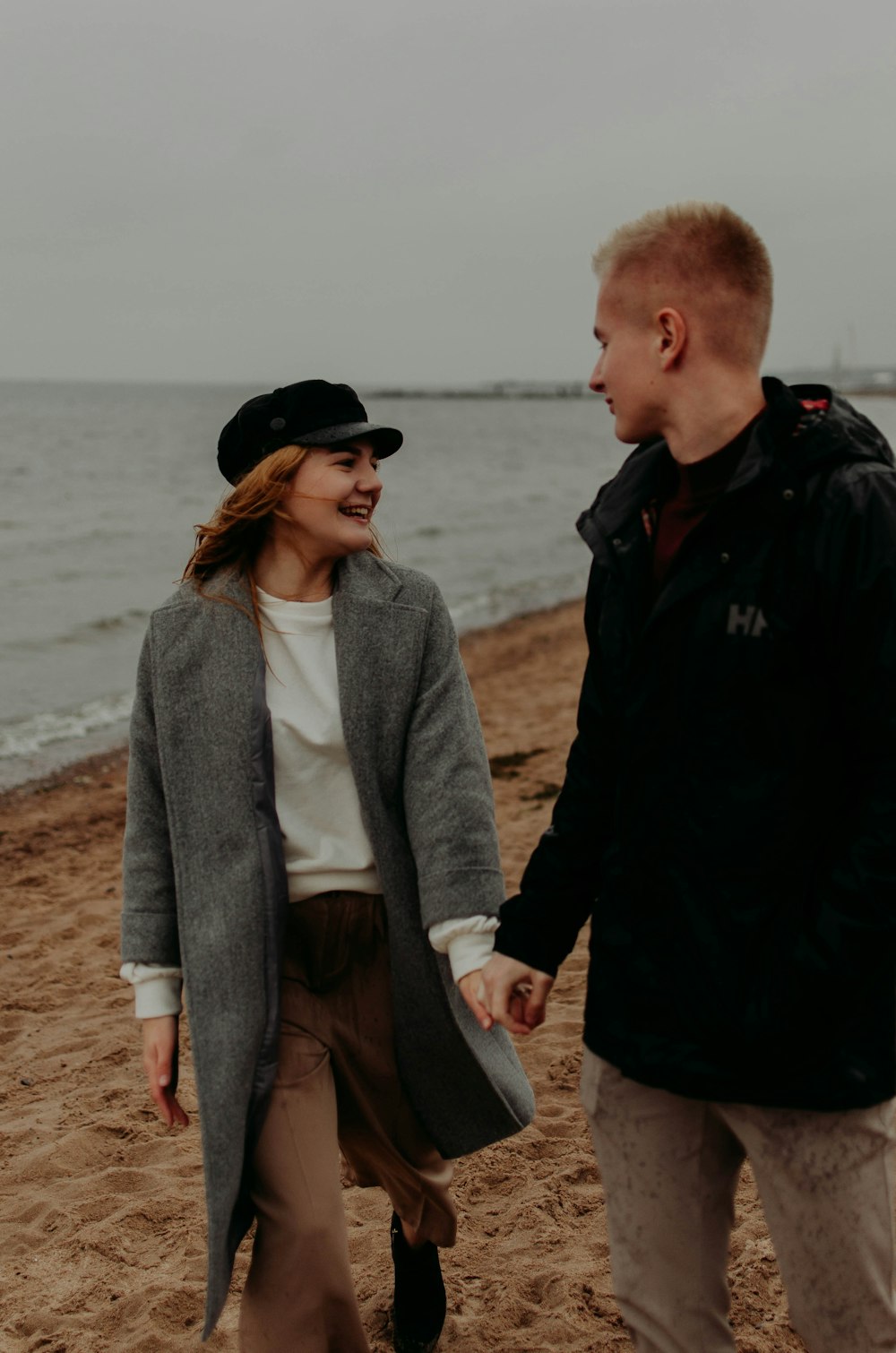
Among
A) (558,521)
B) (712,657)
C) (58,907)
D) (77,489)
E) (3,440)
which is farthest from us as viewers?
(3,440)

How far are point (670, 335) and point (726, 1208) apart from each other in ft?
4.74

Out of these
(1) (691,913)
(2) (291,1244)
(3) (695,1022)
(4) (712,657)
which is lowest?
(2) (291,1244)

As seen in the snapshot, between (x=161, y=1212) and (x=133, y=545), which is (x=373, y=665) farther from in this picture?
(x=133, y=545)

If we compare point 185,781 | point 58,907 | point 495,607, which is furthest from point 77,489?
point 185,781

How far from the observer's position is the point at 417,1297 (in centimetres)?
295

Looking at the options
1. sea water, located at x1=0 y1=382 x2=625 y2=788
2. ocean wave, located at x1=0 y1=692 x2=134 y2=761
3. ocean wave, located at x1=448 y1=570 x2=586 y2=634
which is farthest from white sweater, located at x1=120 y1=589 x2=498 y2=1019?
ocean wave, located at x1=448 y1=570 x2=586 y2=634

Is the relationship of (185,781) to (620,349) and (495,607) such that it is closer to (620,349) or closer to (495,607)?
(620,349)

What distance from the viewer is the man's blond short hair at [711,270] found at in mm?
1904

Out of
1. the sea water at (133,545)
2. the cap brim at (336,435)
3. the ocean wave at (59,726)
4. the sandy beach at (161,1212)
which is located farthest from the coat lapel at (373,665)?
the ocean wave at (59,726)

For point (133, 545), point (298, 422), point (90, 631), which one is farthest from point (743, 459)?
point (133, 545)

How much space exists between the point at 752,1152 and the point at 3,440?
5888 centimetres

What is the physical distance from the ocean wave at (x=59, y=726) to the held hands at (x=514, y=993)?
27.5 ft

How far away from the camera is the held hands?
7.14ft

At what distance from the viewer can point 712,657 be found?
1.85m
